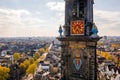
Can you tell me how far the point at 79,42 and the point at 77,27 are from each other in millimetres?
1331

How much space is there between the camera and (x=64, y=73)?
20.6 meters

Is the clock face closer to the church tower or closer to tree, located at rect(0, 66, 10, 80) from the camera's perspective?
the church tower

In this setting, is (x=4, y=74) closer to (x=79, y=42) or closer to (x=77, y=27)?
(x=79, y=42)

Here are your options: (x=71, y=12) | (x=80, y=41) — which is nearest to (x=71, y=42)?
(x=80, y=41)

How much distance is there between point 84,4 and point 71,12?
137 cm

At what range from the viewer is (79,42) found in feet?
65.1

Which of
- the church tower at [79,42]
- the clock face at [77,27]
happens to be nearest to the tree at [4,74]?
the church tower at [79,42]

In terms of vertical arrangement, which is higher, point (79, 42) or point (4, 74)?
point (79, 42)

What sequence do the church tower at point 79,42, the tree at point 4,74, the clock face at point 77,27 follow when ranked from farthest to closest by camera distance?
1. the tree at point 4,74
2. the clock face at point 77,27
3. the church tower at point 79,42

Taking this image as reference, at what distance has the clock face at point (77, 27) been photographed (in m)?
19.6

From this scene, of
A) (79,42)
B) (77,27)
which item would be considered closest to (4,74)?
(79,42)


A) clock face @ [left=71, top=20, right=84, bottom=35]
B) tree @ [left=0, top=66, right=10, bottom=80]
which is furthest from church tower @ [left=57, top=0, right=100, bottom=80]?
tree @ [left=0, top=66, right=10, bottom=80]

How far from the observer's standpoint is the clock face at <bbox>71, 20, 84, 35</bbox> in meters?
19.6

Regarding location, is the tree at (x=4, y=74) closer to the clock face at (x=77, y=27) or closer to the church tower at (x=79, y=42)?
the church tower at (x=79, y=42)
